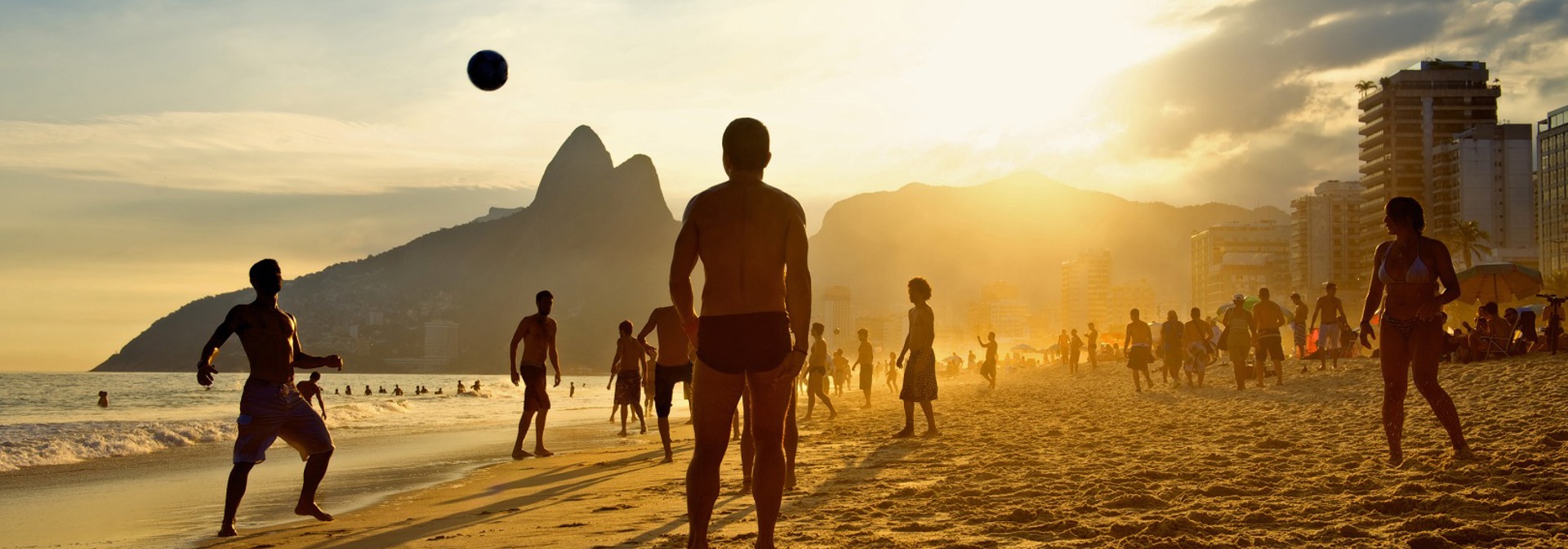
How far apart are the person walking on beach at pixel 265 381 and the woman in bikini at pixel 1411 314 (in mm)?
6425

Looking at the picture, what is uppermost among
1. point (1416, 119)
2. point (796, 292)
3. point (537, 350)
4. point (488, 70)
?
point (1416, 119)

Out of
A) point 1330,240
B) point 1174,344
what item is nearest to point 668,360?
point 1174,344

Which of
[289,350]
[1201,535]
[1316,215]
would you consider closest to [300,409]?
[289,350]

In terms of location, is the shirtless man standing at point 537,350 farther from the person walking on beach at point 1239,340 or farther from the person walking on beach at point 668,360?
the person walking on beach at point 1239,340

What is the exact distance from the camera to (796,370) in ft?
13.8

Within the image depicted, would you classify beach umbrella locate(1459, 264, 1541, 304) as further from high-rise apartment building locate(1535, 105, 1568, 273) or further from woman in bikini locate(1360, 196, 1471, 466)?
high-rise apartment building locate(1535, 105, 1568, 273)

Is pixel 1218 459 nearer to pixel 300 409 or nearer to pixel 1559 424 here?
pixel 1559 424

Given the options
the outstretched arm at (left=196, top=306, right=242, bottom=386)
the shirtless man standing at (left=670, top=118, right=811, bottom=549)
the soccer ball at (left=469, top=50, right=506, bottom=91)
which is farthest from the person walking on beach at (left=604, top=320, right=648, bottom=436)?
the shirtless man standing at (left=670, top=118, right=811, bottom=549)

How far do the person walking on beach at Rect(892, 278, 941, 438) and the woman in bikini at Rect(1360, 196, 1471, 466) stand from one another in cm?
444

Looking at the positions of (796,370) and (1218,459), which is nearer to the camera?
(796,370)

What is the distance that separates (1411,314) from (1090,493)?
2.36 metres

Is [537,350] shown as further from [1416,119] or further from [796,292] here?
[1416,119]

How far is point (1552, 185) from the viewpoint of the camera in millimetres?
117688

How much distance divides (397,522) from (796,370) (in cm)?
368
